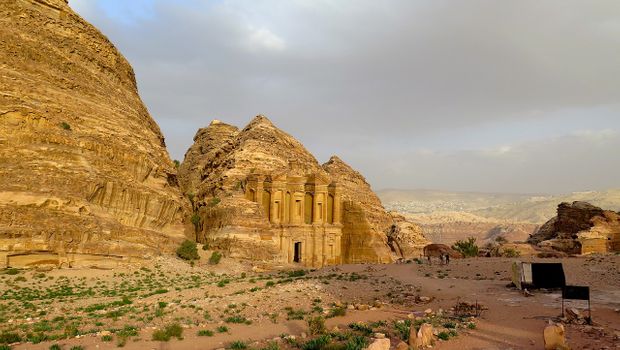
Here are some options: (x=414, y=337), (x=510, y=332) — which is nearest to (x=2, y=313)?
(x=414, y=337)

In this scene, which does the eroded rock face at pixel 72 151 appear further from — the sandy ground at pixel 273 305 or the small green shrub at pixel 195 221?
the small green shrub at pixel 195 221

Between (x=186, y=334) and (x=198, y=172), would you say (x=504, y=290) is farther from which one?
(x=198, y=172)

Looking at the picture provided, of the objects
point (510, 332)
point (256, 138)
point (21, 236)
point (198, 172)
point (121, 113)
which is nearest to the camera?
point (510, 332)

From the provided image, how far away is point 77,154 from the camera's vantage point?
30.8 m

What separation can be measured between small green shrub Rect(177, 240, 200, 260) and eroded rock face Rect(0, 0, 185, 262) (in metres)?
0.83

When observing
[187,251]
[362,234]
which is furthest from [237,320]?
[362,234]

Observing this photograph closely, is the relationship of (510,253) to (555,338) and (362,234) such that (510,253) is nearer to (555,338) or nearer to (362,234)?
(362,234)

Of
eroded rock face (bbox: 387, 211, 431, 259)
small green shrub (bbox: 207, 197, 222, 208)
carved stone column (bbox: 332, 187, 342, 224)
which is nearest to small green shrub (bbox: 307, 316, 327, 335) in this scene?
small green shrub (bbox: 207, 197, 222, 208)

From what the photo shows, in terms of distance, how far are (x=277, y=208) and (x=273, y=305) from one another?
3358cm

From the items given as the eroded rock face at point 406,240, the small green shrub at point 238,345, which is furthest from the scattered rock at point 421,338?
the eroded rock face at point 406,240

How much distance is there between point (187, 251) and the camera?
1454 inches

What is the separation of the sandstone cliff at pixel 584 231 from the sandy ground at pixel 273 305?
559 inches

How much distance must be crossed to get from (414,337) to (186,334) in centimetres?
666

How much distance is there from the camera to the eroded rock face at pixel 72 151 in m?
27.3
